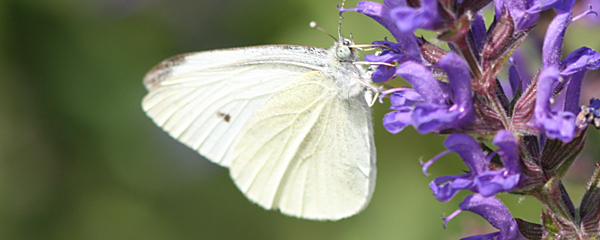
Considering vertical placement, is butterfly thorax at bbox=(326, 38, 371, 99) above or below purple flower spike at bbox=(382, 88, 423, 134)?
above

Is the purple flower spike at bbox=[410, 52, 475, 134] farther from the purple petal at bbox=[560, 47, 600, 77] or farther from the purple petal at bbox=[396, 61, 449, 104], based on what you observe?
the purple petal at bbox=[560, 47, 600, 77]

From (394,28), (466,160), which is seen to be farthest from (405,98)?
(466,160)

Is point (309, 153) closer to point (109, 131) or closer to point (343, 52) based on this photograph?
point (343, 52)

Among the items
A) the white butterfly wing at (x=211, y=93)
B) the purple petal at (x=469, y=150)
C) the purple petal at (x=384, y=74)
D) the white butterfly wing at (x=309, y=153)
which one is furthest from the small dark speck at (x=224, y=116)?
the purple petal at (x=469, y=150)

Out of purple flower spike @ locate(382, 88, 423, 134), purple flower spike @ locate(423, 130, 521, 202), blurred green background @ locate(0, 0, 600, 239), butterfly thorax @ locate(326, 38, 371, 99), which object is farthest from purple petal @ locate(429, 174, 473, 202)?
blurred green background @ locate(0, 0, 600, 239)

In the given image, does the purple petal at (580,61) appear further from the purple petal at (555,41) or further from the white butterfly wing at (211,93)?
the white butterfly wing at (211,93)
